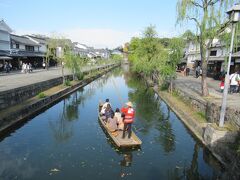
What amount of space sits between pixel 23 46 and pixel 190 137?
1857 inches

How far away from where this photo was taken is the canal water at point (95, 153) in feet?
34.2

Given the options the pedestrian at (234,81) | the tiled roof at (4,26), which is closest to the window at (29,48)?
the tiled roof at (4,26)

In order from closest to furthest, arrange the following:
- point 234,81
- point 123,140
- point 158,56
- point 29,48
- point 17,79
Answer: point 123,140 < point 234,81 < point 17,79 < point 158,56 < point 29,48

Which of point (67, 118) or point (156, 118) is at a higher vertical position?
point (156, 118)

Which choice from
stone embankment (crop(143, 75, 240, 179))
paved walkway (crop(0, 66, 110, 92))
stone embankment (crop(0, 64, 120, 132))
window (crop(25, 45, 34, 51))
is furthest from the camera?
window (crop(25, 45, 34, 51))

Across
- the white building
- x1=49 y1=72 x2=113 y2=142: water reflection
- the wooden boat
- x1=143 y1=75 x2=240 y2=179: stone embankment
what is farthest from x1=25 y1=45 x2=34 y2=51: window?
the wooden boat

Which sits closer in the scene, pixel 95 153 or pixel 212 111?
pixel 95 153

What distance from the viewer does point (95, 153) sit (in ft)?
40.6

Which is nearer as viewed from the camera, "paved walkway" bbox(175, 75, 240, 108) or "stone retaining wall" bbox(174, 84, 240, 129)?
"stone retaining wall" bbox(174, 84, 240, 129)

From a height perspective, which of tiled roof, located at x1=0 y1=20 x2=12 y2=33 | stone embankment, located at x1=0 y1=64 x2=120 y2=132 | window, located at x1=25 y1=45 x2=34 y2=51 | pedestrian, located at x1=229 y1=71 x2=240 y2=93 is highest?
tiled roof, located at x1=0 y1=20 x2=12 y2=33

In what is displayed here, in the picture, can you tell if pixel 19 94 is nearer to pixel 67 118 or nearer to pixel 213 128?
pixel 67 118

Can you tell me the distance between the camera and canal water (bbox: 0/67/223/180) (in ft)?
34.2

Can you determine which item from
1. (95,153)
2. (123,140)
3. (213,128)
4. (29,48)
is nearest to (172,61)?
(213,128)

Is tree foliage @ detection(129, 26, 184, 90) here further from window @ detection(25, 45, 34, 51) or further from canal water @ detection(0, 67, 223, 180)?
window @ detection(25, 45, 34, 51)
